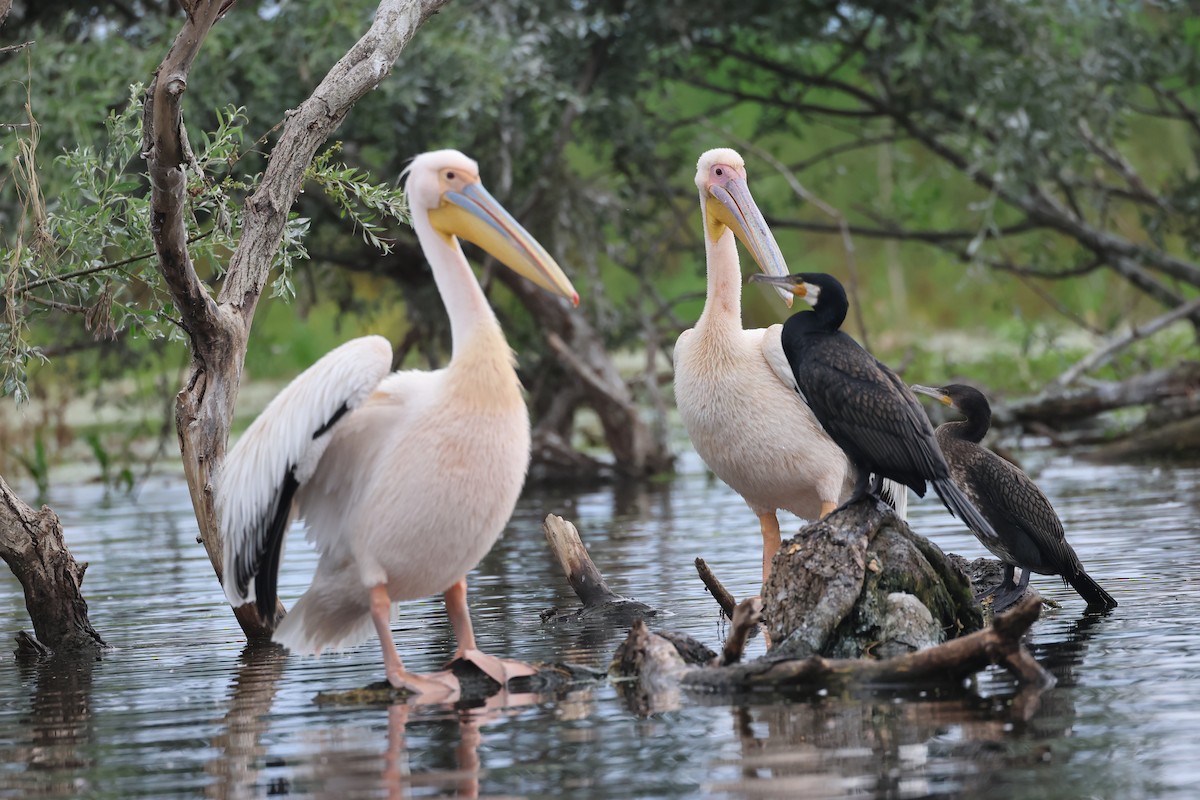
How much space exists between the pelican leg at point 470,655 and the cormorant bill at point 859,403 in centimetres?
132

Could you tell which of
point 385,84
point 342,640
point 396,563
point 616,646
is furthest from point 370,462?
point 385,84

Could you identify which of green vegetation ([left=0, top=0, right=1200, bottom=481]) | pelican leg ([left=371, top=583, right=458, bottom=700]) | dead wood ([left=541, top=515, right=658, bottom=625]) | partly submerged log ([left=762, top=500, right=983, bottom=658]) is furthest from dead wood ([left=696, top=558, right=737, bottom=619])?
green vegetation ([left=0, top=0, right=1200, bottom=481])

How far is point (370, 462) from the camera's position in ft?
17.7

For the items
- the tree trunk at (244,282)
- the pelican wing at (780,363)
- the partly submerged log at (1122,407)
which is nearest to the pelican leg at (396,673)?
the tree trunk at (244,282)

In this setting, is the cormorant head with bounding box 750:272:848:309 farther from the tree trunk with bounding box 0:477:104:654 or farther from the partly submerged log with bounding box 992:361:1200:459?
the partly submerged log with bounding box 992:361:1200:459

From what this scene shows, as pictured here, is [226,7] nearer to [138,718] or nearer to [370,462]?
[370,462]

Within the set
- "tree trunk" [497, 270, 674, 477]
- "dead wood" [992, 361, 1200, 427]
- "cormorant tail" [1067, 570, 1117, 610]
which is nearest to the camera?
"cormorant tail" [1067, 570, 1117, 610]

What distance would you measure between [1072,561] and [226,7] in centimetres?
366

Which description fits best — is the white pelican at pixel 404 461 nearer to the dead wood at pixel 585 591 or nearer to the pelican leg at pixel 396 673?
the pelican leg at pixel 396 673

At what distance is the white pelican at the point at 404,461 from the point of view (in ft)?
17.0

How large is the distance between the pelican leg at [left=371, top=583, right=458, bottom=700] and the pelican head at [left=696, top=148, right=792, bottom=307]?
253 cm

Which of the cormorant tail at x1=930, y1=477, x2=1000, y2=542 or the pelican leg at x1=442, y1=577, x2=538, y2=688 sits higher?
the cormorant tail at x1=930, y1=477, x2=1000, y2=542

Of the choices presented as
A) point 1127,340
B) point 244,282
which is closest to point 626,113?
point 1127,340

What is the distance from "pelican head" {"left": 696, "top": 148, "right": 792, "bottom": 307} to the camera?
714cm
